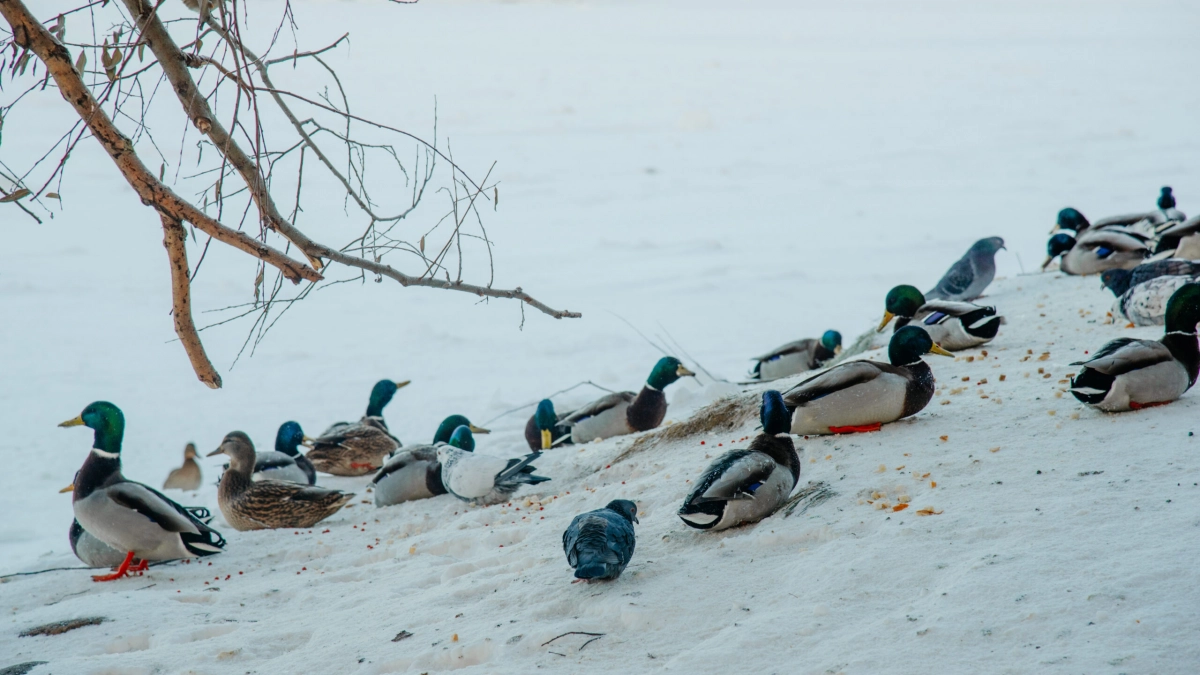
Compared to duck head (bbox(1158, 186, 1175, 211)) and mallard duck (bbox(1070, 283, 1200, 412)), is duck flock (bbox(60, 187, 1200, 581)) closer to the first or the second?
mallard duck (bbox(1070, 283, 1200, 412))

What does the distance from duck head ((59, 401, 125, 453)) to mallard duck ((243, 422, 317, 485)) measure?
4.71 ft

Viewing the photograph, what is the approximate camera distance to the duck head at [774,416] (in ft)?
13.5

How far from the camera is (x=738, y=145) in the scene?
25.7m

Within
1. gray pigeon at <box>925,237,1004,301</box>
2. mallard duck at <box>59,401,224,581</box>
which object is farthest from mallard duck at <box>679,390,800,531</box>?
gray pigeon at <box>925,237,1004,301</box>

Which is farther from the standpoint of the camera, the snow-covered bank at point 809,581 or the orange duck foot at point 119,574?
the orange duck foot at point 119,574

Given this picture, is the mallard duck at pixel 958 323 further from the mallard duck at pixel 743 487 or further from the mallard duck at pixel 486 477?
the mallard duck at pixel 486 477

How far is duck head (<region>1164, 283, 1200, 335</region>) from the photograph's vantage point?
4441 millimetres

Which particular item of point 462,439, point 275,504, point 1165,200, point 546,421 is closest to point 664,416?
point 546,421

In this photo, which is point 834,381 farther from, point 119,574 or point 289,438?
point 289,438

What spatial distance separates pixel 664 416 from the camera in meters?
7.93

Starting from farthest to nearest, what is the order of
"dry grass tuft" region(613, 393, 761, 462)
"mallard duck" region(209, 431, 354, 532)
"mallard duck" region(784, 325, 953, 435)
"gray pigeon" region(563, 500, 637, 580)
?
"mallard duck" region(209, 431, 354, 532) < "dry grass tuft" region(613, 393, 761, 462) < "mallard duck" region(784, 325, 953, 435) < "gray pigeon" region(563, 500, 637, 580)

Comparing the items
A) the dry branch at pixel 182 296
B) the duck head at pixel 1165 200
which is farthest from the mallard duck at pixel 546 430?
the duck head at pixel 1165 200

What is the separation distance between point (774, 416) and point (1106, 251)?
5757 mm

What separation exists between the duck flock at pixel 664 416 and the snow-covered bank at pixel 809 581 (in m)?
0.13
